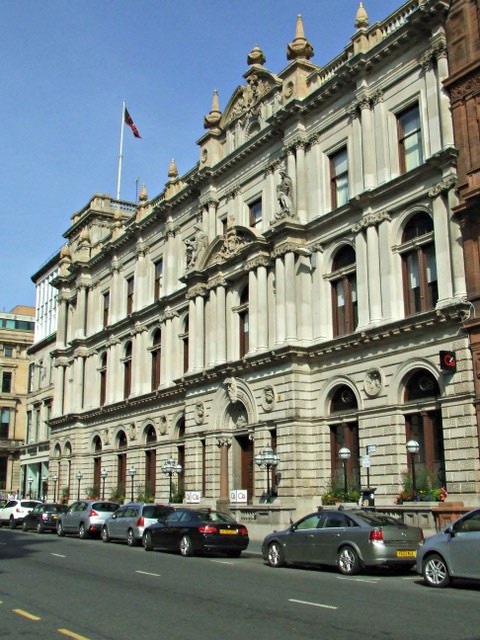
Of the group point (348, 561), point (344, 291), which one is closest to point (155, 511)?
point (344, 291)

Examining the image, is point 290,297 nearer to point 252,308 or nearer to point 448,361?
point 252,308

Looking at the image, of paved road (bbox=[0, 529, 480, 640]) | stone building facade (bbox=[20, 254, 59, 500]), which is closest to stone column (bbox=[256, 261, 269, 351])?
paved road (bbox=[0, 529, 480, 640])

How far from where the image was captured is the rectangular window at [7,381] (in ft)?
290

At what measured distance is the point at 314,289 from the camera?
3228 cm

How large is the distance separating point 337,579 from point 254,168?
24.8m

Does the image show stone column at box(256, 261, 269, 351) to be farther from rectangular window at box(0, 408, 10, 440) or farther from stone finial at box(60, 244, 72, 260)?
rectangular window at box(0, 408, 10, 440)

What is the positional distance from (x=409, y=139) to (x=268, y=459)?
1366 cm

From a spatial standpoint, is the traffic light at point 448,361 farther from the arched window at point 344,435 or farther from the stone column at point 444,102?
the stone column at point 444,102

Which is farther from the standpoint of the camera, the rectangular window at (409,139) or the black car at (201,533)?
the rectangular window at (409,139)

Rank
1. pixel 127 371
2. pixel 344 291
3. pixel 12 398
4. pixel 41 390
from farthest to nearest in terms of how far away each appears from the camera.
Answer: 1. pixel 12 398
2. pixel 41 390
3. pixel 127 371
4. pixel 344 291

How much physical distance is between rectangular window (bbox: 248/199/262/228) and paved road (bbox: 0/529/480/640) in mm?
20738

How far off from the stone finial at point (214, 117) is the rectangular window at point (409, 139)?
13996 mm

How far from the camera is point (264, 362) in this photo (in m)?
32.8

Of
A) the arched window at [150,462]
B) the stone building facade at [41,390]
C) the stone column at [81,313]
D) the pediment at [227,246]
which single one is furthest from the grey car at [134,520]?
the stone building facade at [41,390]
